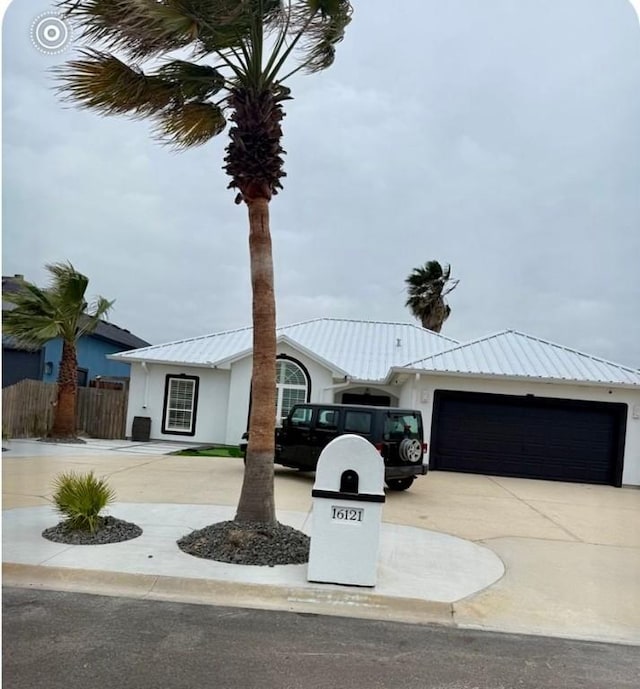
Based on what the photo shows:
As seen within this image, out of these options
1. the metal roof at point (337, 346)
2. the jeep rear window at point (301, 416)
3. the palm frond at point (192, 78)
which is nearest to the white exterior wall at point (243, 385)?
the metal roof at point (337, 346)

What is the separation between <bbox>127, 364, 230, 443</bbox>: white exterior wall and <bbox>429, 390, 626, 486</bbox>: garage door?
7252 mm

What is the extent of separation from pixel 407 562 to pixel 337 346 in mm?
15867

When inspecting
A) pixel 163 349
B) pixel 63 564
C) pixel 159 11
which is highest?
pixel 159 11

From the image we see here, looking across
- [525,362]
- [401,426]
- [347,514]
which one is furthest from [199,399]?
[347,514]

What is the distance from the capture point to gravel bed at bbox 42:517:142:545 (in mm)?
6930

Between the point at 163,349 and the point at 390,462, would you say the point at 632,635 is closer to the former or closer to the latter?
the point at 390,462

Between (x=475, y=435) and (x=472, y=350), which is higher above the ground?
(x=472, y=350)

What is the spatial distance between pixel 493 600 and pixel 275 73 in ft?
19.8

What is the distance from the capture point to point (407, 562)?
712cm

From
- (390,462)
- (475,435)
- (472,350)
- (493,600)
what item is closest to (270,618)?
A: (493,600)

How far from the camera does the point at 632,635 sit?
5.44 metres

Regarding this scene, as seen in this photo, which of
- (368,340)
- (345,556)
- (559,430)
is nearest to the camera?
(345,556)

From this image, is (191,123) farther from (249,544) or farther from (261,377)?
(249,544)

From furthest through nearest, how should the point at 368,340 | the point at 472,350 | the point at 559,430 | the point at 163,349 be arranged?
the point at 368,340
the point at 163,349
the point at 472,350
the point at 559,430
